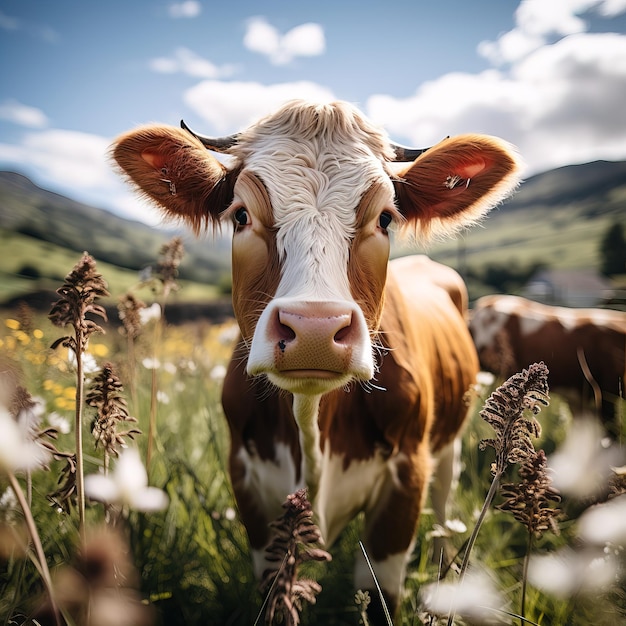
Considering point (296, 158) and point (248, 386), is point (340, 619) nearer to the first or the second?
point (248, 386)

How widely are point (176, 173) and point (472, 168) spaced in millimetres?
1328

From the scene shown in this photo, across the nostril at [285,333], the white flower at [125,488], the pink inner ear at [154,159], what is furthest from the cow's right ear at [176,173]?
the white flower at [125,488]

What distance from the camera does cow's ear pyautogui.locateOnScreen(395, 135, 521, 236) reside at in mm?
2127

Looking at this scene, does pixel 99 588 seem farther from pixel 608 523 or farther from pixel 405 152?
pixel 405 152

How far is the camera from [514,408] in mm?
1021

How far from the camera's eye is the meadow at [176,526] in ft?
3.82

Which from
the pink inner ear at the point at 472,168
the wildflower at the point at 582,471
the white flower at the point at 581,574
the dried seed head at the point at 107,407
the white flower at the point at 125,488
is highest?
the pink inner ear at the point at 472,168

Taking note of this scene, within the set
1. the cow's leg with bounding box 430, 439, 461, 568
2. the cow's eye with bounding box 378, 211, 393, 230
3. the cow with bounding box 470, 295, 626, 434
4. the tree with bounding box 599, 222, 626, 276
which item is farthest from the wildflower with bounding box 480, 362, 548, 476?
the tree with bounding box 599, 222, 626, 276

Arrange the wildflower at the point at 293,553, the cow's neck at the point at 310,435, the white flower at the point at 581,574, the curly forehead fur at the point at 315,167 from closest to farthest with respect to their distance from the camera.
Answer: the wildflower at the point at 293,553 → the white flower at the point at 581,574 → the curly forehead fur at the point at 315,167 → the cow's neck at the point at 310,435

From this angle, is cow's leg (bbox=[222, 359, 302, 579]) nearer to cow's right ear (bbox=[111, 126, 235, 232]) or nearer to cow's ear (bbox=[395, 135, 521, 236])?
cow's right ear (bbox=[111, 126, 235, 232])

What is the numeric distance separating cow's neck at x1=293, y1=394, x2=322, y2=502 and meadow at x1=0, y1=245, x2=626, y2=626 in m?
0.51

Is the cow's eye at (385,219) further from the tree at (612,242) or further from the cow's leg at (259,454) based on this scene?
the tree at (612,242)

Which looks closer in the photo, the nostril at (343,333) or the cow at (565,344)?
the nostril at (343,333)

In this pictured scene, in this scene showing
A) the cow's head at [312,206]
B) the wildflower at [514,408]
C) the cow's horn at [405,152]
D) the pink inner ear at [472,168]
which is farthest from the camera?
the cow's horn at [405,152]
